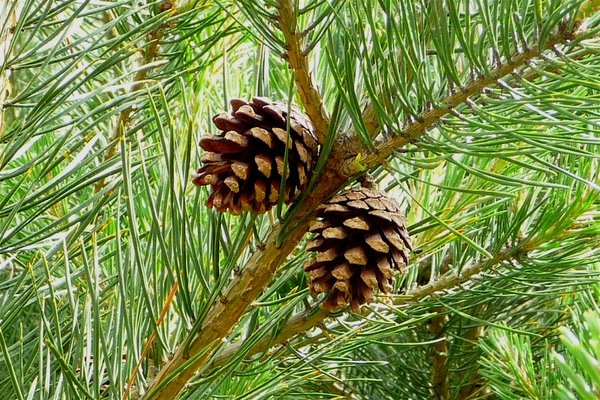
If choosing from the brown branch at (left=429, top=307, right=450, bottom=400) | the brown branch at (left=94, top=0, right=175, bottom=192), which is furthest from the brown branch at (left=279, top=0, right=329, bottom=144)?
the brown branch at (left=429, top=307, right=450, bottom=400)

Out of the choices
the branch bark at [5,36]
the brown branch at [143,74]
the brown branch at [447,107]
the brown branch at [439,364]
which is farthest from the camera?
the brown branch at [439,364]

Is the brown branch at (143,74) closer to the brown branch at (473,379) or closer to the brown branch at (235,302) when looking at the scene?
the brown branch at (235,302)

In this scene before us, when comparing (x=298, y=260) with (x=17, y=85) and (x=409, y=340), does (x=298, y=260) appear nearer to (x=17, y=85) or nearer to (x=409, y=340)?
(x=409, y=340)

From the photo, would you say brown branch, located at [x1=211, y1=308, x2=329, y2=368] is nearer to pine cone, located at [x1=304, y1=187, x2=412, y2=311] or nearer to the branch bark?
pine cone, located at [x1=304, y1=187, x2=412, y2=311]

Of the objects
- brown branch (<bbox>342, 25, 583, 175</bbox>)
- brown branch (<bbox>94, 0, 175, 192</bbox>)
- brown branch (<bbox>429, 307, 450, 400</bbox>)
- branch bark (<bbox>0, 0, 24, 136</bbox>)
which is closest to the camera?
brown branch (<bbox>342, 25, 583, 175</bbox>)

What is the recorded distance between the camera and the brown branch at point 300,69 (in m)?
0.40

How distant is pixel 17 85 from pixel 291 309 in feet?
3.57

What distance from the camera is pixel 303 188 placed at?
430 millimetres

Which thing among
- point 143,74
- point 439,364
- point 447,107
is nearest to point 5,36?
point 143,74

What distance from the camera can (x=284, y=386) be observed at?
0.52 m

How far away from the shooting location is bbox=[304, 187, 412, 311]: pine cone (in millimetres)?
431

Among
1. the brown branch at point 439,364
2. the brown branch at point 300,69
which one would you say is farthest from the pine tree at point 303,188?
the brown branch at point 439,364

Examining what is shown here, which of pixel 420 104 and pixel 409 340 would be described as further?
pixel 409 340

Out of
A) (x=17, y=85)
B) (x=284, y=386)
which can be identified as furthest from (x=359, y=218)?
(x=17, y=85)
